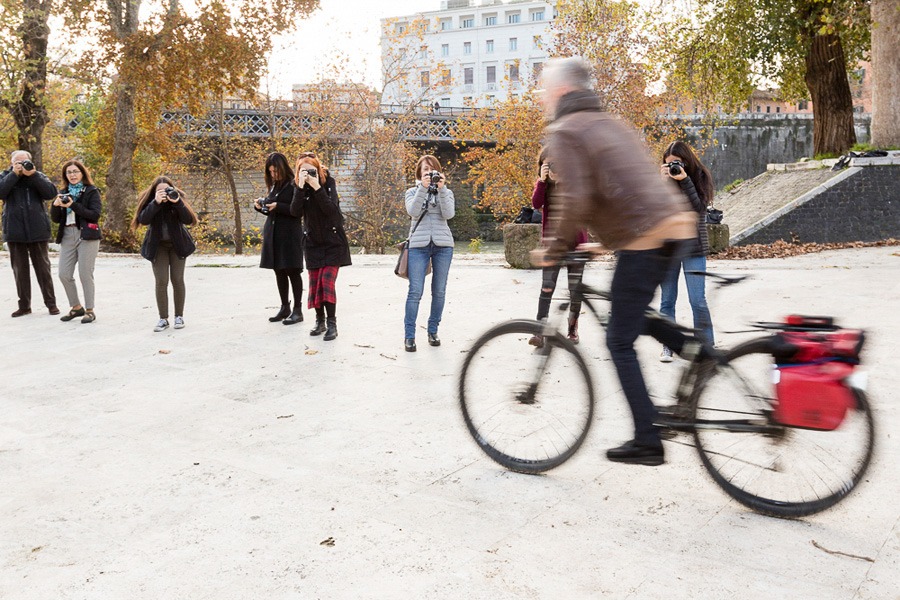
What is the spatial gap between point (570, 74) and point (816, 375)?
1.72 meters

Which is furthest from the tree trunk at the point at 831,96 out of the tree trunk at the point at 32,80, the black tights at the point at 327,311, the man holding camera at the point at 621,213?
the tree trunk at the point at 32,80

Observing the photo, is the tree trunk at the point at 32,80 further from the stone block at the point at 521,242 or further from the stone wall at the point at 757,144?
the stone wall at the point at 757,144

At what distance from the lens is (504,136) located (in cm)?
2583

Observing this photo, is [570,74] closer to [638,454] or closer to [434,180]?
[638,454]

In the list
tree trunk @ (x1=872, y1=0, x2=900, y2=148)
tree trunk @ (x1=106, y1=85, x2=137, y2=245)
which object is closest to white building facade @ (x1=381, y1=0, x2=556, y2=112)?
tree trunk @ (x1=106, y1=85, x2=137, y2=245)

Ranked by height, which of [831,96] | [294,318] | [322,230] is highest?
[831,96]

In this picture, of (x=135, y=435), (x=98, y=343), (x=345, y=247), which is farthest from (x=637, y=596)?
(x=98, y=343)

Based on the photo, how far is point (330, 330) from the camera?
27.2ft

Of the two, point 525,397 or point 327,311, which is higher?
point 327,311

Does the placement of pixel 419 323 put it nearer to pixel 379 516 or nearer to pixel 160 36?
pixel 379 516

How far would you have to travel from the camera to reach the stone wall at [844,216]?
18.8m

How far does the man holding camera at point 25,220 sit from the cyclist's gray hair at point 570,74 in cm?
819

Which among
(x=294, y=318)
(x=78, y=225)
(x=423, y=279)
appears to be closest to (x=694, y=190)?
(x=423, y=279)

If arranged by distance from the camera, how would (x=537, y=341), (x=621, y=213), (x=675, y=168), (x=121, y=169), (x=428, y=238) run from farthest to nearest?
(x=121, y=169)
(x=428, y=238)
(x=675, y=168)
(x=537, y=341)
(x=621, y=213)
